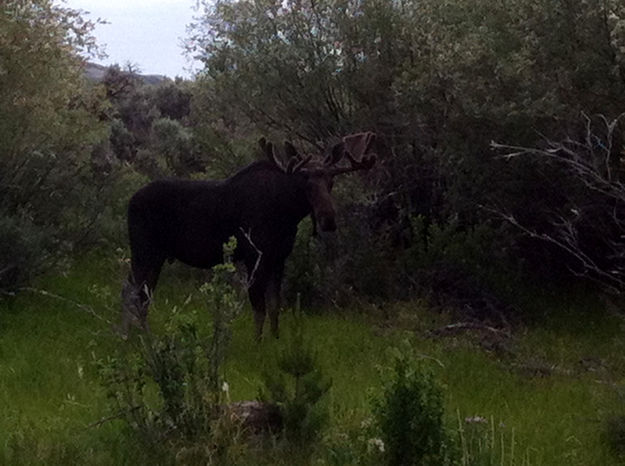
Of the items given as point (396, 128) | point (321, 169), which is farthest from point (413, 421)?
point (396, 128)

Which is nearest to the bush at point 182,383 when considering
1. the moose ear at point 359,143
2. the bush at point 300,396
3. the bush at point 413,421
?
the bush at point 300,396

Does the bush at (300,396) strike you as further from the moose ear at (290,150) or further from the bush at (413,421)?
the moose ear at (290,150)

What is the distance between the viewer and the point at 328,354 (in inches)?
349

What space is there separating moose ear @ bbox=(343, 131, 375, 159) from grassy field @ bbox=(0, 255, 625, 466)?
195 cm

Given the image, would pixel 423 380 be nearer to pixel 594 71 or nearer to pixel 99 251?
pixel 594 71

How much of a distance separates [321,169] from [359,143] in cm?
87

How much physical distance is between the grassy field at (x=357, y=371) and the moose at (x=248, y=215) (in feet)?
2.26

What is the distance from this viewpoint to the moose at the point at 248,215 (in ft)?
30.6

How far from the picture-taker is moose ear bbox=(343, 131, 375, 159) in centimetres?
988

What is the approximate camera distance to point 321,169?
9352mm

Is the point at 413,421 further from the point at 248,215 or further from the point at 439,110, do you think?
the point at 439,110

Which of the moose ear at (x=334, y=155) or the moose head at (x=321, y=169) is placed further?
the moose ear at (x=334, y=155)

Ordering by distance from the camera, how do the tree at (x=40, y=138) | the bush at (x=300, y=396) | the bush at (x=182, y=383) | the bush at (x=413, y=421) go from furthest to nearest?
the tree at (x=40, y=138), the bush at (x=300, y=396), the bush at (x=182, y=383), the bush at (x=413, y=421)

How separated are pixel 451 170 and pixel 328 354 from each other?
15.3 feet
